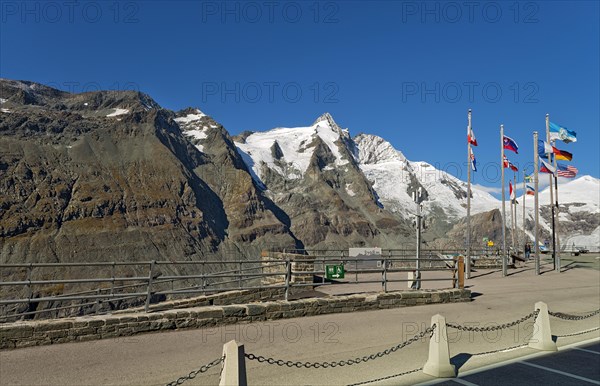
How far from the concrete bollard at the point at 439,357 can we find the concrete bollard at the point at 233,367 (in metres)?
3.51

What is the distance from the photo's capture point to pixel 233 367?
5.58 m

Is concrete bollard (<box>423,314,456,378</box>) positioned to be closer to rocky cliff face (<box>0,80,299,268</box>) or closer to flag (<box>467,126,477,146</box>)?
flag (<box>467,126,477,146</box>)

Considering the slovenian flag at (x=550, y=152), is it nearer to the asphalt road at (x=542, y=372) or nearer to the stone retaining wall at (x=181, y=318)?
the stone retaining wall at (x=181, y=318)

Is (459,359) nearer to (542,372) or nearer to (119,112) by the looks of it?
(542,372)

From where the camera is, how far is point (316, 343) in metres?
9.74

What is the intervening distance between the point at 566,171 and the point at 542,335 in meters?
21.3

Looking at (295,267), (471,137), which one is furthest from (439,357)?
(471,137)

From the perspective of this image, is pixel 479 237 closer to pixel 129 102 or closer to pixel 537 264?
pixel 129 102

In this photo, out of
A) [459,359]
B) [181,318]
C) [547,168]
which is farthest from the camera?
[547,168]

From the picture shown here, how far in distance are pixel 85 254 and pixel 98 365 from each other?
94186mm

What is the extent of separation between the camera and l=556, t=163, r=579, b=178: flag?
27.0m

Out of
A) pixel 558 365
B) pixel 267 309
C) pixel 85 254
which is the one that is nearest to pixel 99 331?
pixel 267 309

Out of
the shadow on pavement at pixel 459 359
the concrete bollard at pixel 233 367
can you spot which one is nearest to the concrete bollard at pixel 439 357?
the shadow on pavement at pixel 459 359

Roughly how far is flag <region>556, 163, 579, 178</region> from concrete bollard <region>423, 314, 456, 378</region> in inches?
906
